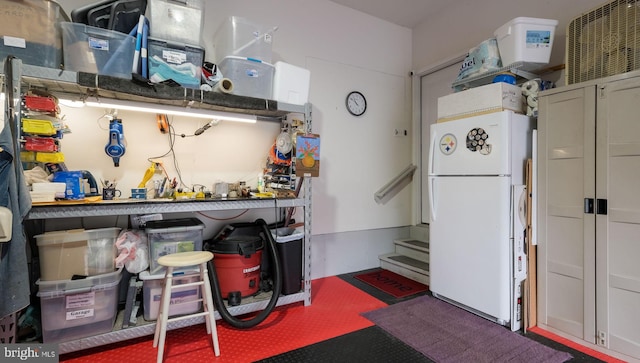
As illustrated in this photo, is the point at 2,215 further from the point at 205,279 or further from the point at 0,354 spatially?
the point at 205,279

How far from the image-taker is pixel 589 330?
2.02m

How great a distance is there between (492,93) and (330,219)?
2052mm

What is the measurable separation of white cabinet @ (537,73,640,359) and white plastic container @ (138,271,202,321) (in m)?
2.70

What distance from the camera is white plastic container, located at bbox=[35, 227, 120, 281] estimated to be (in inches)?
71.0

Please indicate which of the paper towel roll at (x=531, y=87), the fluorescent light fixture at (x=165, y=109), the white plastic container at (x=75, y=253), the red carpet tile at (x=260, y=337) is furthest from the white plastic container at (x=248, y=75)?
the paper towel roll at (x=531, y=87)

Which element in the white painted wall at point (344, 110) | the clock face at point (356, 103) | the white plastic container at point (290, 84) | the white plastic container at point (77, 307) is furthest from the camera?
the clock face at point (356, 103)

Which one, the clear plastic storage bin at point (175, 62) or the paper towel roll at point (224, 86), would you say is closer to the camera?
the clear plastic storage bin at point (175, 62)

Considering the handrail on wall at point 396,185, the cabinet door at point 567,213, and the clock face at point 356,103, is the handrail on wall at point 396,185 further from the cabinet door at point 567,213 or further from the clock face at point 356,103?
the cabinet door at point 567,213

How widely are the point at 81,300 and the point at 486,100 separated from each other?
3.26 metres

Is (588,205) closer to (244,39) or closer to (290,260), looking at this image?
(290,260)

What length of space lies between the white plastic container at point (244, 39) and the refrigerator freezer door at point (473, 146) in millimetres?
1742

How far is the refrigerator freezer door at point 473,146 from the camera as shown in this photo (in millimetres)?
2266

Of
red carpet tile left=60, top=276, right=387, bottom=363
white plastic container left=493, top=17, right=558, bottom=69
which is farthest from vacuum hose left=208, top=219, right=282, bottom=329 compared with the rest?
white plastic container left=493, top=17, right=558, bottom=69

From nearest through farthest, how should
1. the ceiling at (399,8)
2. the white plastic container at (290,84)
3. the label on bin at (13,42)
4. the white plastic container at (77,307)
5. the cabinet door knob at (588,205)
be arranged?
the label on bin at (13,42), the white plastic container at (77,307), the cabinet door knob at (588,205), the white plastic container at (290,84), the ceiling at (399,8)
